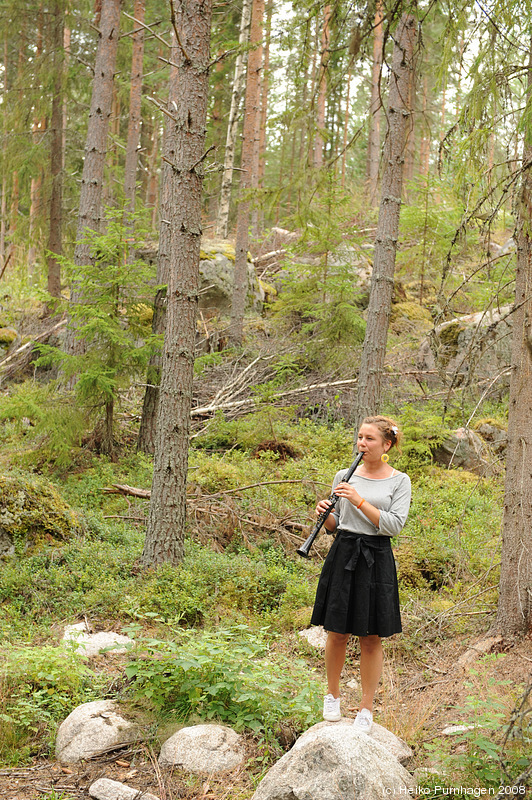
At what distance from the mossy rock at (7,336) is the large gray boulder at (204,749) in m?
12.2

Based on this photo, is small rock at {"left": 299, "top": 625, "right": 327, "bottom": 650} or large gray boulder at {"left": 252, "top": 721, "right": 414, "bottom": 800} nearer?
large gray boulder at {"left": 252, "top": 721, "right": 414, "bottom": 800}

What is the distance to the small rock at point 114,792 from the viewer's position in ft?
11.3

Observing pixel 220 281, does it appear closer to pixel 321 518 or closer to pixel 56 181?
pixel 56 181

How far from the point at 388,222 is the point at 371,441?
Answer: 4.77 metres

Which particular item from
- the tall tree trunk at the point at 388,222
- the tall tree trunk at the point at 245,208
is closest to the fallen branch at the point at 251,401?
the tall tree trunk at the point at 245,208

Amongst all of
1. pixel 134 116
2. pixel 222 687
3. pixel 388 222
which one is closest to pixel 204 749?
pixel 222 687

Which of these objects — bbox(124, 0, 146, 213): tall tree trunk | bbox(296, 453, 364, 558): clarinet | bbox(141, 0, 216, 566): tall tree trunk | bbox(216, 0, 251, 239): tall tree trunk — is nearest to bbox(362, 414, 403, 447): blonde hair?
bbox(296, 453, 364, 558): clarinet

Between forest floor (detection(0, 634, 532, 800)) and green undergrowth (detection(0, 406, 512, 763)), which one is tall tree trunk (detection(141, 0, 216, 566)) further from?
forest floor (detection(0, 634, 532, 800))

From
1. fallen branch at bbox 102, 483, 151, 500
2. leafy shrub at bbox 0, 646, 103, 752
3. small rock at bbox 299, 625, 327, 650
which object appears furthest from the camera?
fallen branch at bbox 102, 483, 151, 500

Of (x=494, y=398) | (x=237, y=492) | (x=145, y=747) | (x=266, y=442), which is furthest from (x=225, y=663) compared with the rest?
(x=494, y=398)

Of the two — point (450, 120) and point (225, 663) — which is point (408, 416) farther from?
point (450, 120)

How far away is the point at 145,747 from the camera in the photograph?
3959 millimetres

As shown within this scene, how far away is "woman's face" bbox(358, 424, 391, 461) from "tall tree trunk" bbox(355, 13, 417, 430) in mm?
4051

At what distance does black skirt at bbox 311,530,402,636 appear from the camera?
3.59m
